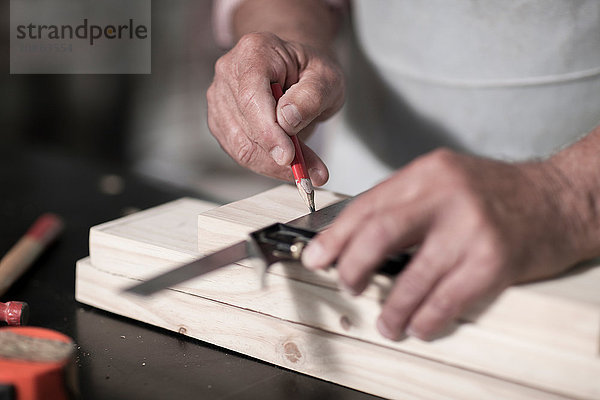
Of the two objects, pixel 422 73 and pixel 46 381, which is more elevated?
pixel 422 73

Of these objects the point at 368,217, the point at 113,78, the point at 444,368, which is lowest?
the point at 113,78

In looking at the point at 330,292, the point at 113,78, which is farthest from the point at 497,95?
the point at 113,78

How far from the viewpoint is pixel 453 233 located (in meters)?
0.65

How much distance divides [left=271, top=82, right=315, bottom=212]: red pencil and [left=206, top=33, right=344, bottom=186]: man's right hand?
1 centimetres

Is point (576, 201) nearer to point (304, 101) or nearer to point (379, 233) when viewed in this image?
point (379, 233)

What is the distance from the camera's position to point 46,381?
0.59m

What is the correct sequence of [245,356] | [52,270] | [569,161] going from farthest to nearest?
[52,270] < [245,356] < [569,161]

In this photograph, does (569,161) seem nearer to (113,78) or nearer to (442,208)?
(442,208)

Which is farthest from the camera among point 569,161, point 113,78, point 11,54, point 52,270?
point 113,78

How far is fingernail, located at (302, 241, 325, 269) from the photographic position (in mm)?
709

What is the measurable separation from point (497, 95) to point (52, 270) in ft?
2.83

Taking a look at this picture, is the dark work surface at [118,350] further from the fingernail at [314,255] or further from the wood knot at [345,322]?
the fingernail at [314,255]

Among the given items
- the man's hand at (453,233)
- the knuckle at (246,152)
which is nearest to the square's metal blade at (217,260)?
the man's hand at (453,233)

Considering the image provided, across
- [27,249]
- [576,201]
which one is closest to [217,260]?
[576,201]
